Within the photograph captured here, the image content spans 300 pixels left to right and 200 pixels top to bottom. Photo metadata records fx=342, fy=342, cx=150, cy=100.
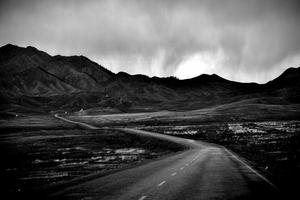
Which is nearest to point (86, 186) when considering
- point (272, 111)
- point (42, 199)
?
point (42, 199)

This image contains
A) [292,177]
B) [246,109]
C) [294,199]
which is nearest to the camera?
[294,199]

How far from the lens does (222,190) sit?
52.9ft

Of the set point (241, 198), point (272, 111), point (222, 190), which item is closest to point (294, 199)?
point (241, 198)

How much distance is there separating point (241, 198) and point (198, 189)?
2770 millimetres

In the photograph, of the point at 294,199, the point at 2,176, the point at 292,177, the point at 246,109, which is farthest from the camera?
the point at 246,109

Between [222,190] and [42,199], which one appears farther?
[222,190]

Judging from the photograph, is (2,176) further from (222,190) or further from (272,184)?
(272,184)

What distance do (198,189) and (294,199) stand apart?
4.44m

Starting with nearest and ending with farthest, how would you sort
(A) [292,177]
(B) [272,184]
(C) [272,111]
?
(B) [272,184]
(A) [292,177]
(C) [272,111]

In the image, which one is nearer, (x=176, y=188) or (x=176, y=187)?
(x=176, y=188)

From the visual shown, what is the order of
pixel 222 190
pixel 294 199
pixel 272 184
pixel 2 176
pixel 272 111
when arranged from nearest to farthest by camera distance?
pixel 294 199
pixel 222 190
pixel 272 184
pixel 2 176
pixel 272 111

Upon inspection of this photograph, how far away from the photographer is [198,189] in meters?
16.4

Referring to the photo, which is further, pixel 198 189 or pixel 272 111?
pixel 272 111

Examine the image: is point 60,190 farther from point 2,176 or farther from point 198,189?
point 2,176
